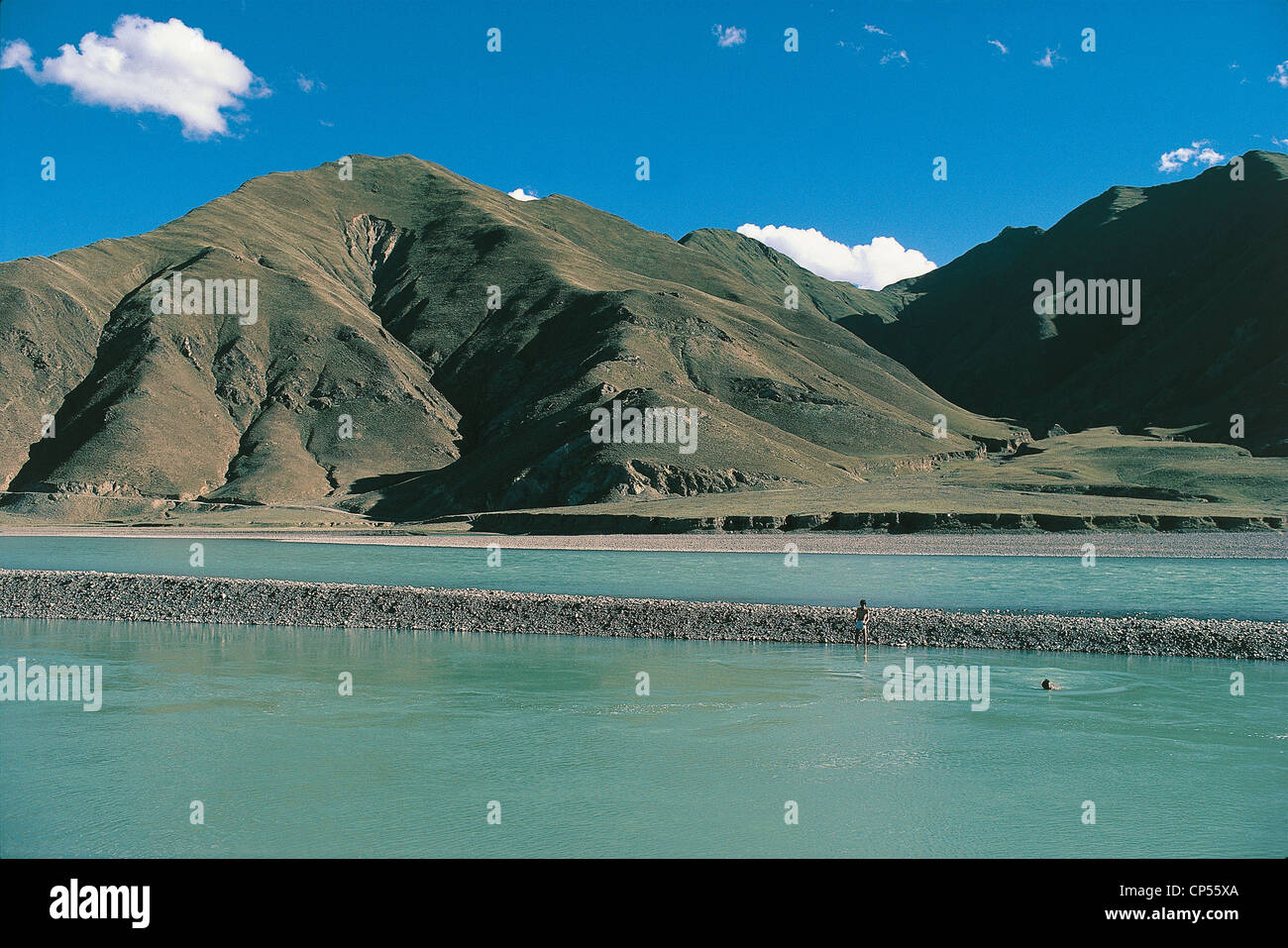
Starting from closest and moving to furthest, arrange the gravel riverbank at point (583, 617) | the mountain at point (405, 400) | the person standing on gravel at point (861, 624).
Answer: the gravel riverbank at point (583, 617), the person standing on gravel at point (861, 624), the mountain at point (405, 400)

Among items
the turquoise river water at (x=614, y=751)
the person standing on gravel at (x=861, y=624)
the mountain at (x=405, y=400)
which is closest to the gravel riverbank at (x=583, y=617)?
the person standing on gravel at (x=861, y=624)

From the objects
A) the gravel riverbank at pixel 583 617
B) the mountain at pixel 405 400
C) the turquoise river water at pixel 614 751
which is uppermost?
the mountain at pixel 405 400

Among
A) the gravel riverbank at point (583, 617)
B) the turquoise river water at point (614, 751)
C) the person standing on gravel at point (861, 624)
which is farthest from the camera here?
the person standing on gravel at point (861, 624)

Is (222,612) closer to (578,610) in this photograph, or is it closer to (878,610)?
(578,610)

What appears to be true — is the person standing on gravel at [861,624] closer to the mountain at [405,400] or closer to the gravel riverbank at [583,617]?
the gravel riverbank at [583,617]

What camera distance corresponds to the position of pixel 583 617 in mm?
40562

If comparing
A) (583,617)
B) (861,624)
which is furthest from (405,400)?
(861,624)

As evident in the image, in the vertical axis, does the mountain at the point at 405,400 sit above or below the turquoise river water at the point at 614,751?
above

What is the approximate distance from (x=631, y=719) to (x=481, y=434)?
142m

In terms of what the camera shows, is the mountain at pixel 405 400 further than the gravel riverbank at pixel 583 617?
Yes

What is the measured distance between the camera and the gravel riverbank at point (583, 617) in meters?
35.4

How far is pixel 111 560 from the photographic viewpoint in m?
70.9

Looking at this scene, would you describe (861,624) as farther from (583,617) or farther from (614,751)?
(614,751)
